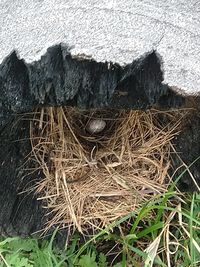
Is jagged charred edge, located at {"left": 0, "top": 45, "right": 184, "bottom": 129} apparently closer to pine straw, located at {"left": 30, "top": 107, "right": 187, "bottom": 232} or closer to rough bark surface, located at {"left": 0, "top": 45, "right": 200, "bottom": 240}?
rough bark surface, located at {"left": 0, "top": 45, "right": 200, "bottom": 240}

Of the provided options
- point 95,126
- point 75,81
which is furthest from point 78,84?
point 95,126

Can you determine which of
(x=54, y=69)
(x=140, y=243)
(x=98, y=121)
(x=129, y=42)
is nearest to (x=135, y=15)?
(x=129, y=42)

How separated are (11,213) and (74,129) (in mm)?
282

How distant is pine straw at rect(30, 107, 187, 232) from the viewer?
1425 mm

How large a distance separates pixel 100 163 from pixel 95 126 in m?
0.10

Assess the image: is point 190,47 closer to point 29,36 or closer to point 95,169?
point 29,36

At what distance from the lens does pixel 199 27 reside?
3.49 feet

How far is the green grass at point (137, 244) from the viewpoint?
4.32 feet

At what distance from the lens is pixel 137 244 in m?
1.41

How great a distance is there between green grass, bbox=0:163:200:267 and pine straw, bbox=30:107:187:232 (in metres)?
0.05

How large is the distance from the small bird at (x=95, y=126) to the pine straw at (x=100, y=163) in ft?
0.06

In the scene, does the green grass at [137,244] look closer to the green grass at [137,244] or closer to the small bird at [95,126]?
the green grass at [137,244]

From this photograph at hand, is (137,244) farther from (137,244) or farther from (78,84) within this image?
(78,84)

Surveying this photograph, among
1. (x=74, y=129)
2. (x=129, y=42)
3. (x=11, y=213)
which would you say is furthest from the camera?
(x=74, y=129)
